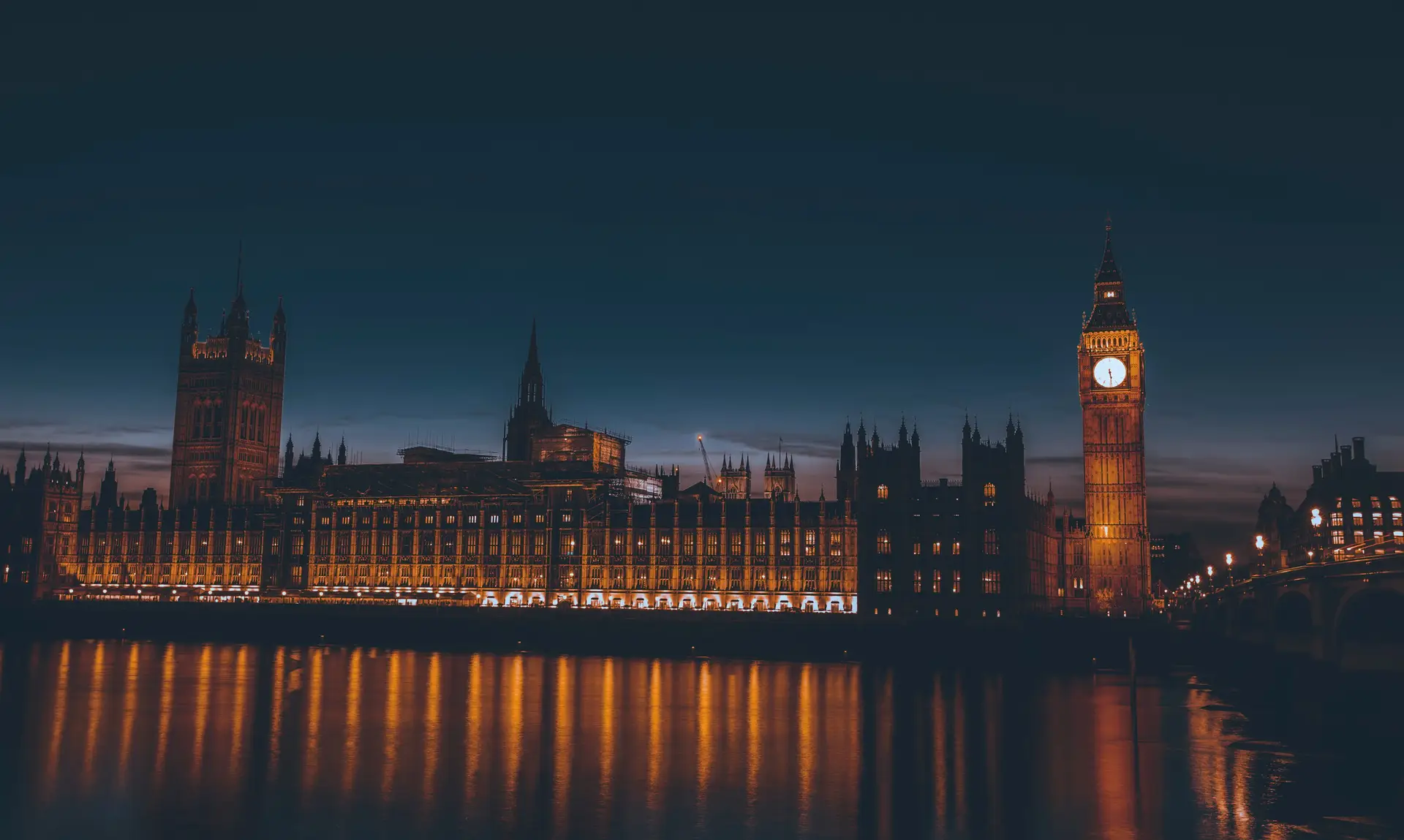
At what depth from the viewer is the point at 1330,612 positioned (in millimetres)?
83312

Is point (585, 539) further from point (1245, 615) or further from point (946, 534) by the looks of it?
point (1245, 615)

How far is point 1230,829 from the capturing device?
44500 mm

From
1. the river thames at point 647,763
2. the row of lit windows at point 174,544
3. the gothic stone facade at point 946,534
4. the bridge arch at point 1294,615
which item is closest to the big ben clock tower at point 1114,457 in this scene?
the gothic stone facade at point 946,534

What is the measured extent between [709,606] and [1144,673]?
60.0m

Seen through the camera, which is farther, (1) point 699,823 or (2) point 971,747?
(2) point 971,747

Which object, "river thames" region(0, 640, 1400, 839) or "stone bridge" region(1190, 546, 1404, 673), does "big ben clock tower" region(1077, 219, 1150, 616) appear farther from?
"river thames" region(0, 640, 1400, 839)

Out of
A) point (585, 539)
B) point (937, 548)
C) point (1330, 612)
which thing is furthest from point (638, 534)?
point (1330, 612)

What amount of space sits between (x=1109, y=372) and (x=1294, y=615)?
75.6 m

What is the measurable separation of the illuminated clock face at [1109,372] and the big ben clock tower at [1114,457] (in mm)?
105

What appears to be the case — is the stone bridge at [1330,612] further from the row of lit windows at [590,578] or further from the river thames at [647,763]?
the row of lit windows at [590,578]

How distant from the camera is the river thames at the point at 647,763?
148 feet

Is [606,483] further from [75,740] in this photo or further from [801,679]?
[75,740]

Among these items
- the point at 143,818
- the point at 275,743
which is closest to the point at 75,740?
the point at 275,743

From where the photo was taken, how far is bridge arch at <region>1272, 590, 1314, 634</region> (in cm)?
10488
